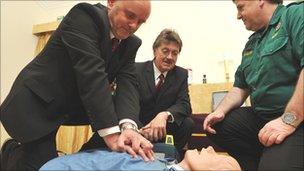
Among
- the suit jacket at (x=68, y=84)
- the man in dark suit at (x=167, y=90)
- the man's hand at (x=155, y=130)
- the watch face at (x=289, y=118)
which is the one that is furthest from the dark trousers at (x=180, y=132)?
the watch face at (x=289, y=118)

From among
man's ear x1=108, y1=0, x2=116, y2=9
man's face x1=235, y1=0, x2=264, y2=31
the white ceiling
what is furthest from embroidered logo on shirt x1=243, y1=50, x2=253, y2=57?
the white ceiling

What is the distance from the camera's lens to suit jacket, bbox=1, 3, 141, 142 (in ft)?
3.64

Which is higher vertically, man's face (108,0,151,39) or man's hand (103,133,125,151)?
man's face (108,0,151,39)

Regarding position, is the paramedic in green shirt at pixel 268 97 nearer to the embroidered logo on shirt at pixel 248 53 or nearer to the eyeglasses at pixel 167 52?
the embroidered logo on shirt at pixel 248 53

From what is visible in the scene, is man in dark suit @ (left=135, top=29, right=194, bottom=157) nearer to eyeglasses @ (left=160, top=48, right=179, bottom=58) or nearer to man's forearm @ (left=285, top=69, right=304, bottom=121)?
eyeglasses @ (left=160, top=48, right=179, bottom=58)

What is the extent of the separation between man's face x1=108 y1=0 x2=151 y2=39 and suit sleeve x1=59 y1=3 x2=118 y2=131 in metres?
0.08

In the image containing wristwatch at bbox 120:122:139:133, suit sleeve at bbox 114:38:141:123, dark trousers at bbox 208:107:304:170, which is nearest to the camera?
wristwatch at bbox 120:122:139:133

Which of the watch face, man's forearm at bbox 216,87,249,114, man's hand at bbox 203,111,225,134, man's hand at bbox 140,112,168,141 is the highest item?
the watch face

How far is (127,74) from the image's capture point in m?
1.45

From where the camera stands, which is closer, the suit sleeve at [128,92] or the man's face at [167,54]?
the suit sleeve at [128,92]

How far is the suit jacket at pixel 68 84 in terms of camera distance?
43.7 inches

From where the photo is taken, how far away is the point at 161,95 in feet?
6.41

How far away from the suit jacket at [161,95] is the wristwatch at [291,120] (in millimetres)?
863

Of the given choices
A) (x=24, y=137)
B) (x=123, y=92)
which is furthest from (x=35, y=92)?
(x=123, y=92)
